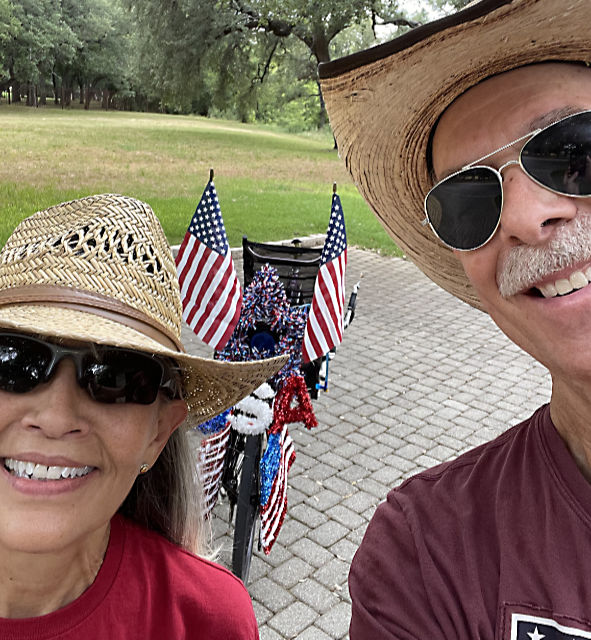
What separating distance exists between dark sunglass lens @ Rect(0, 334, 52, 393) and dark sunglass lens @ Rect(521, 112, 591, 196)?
1.11 m

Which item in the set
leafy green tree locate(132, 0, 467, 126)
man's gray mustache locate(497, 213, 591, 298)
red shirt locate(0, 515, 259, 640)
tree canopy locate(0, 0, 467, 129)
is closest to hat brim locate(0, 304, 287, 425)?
red shirt locate(0, 515, 259, 640)

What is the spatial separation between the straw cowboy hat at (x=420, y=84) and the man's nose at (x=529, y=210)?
0.26 m

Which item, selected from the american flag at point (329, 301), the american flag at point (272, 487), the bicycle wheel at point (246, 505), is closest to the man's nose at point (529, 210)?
the american flag at point (329, 301)

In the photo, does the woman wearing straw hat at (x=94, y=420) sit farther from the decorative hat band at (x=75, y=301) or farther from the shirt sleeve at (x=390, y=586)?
the shirt sleeve at (x=390, y=586)

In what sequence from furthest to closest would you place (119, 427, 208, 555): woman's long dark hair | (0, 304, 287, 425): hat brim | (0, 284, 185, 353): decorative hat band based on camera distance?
(119, 427, 208, 555): woman's long dark hair < (0, 284, 185, 353): decorative hat band < (0, 304, 287, 425): hat brim

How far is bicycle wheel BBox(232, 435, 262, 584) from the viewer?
3.64 meters

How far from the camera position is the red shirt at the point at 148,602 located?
151 centimetres

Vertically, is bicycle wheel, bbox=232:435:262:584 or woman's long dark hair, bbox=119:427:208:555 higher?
woman's long dark hair, bbox=119:427:208:555

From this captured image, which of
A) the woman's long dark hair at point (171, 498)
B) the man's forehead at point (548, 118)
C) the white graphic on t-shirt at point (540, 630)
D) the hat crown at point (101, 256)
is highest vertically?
the man's forehead at point (548, 118)

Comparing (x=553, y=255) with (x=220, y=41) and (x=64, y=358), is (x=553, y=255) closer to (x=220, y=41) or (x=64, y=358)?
(x=64, y=358)

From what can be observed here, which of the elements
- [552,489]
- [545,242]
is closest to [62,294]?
[545,242]

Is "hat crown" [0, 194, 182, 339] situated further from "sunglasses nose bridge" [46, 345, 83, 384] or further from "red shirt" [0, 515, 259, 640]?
"red shirt" [0, 515, 259, 640]

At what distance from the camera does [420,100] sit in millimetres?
1563

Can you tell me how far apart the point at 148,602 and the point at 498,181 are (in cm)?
132
